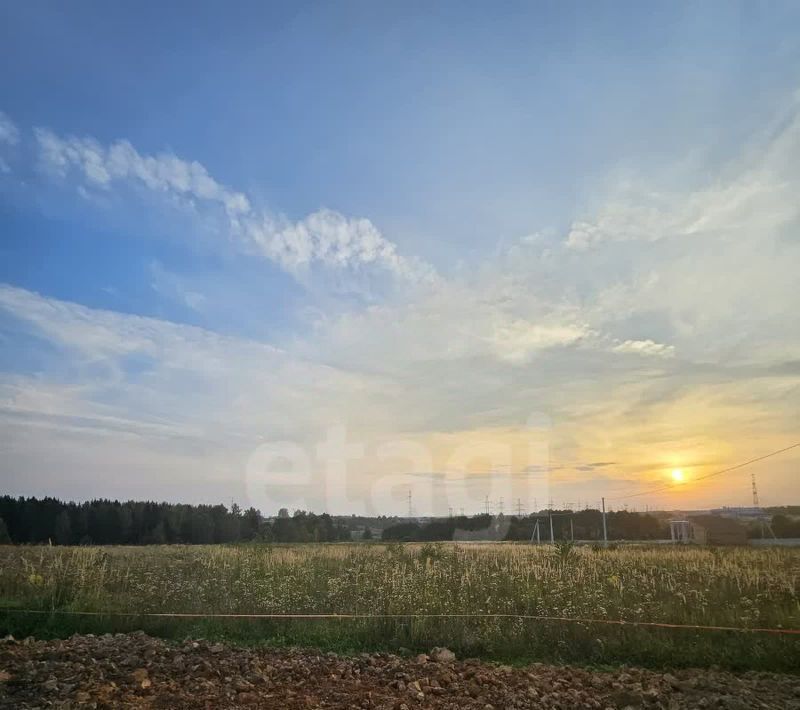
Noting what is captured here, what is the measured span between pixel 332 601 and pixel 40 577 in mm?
5362

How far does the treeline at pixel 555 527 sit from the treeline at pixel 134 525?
336 inches

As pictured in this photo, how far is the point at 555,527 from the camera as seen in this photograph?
63.9m

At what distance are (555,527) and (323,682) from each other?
204 feet

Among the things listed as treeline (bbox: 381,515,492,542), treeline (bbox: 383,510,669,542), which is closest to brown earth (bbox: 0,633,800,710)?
treeline (bbox: 381,515,492,542)

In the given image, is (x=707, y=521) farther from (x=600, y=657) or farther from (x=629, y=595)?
(x=600, y=657)

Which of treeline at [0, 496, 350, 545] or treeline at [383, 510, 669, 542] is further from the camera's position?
treeline at [383, 510, 669, 542]

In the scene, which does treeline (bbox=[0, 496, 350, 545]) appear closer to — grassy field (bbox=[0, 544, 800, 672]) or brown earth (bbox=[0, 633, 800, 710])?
grassy field (bbox=[0, 544, 800, 672])

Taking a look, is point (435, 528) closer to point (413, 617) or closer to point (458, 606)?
point (458, 606)

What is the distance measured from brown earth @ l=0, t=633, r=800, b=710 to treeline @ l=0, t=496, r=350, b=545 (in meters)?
44.4

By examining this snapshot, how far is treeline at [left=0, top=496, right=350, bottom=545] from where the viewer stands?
2087 inches

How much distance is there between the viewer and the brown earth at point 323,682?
17.9 ft

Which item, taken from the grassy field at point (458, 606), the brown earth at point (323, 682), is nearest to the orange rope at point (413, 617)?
the grassy field at point (458, 606)

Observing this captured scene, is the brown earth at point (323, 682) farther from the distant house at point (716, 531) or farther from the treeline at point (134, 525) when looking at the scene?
the treeline at point (134, 525)

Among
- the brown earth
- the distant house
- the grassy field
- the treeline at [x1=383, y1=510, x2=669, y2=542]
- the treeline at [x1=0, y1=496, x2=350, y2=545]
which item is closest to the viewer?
the brown earth
